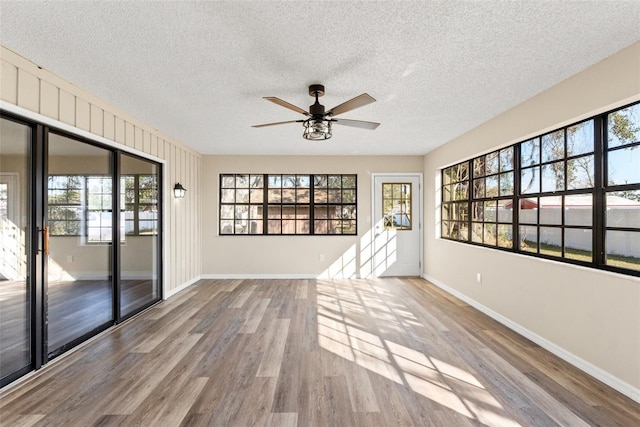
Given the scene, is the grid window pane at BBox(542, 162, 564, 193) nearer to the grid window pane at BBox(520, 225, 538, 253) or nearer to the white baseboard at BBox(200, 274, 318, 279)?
the grid window pane at BBox(520, 225, 538, 253)

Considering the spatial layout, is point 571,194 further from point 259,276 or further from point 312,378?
point 259,276

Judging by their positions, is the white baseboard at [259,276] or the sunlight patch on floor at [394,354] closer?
the sunlight patch on floor at [394,354]

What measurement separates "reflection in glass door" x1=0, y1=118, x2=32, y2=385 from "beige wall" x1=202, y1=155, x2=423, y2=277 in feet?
12.2

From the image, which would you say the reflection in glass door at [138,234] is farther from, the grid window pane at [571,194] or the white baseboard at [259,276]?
the grid window pane at [571,194]

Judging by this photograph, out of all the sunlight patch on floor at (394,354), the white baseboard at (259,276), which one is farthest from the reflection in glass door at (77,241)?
the white baseboard at (259,276)

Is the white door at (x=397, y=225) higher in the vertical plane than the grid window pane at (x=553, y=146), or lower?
lower

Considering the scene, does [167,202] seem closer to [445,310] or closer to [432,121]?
[432,121]

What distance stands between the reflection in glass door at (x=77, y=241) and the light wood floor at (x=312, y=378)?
27 centimetres

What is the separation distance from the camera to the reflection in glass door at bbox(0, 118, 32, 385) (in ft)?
7.77

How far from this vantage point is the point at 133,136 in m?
3.96

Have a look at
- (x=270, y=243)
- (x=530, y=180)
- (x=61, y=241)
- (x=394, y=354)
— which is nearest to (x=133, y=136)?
(x=61, y=241)

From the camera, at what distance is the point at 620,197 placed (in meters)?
2.43

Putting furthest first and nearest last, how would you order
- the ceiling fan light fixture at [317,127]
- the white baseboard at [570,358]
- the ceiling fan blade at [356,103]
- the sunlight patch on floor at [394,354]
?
the ceiling fan light fixture at [317,127] < the ceiling fan blade at [356,103] < the white baseboard at [570,358] < the sunlight patch on floor at [394,354]

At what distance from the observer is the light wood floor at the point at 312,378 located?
203cm
